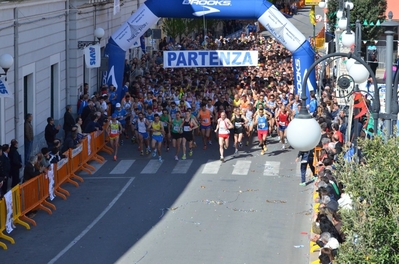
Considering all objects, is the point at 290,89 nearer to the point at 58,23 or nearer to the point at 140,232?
the point at 58,23

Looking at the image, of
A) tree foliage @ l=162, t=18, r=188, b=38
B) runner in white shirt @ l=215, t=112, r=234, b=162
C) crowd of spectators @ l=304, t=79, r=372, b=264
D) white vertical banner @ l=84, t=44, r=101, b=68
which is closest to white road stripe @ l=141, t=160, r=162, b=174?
runner in white shirt @ l=215, t=112, r=234, b=162

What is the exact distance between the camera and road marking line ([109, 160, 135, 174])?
2444cm

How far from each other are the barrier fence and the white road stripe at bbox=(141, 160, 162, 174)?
4.53 feet

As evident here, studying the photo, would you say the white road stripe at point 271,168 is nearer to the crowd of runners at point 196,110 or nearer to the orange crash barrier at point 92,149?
the crowd of runners at point 196,110

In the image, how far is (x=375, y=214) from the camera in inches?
376

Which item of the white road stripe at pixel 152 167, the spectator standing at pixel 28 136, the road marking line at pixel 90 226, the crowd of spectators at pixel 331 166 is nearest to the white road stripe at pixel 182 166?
the white road stripe at pixel 152 167

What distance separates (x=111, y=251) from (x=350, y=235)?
843 centimetres

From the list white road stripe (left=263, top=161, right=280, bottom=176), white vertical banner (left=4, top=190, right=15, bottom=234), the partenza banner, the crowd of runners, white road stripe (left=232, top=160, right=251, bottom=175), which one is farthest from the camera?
the partenza banner

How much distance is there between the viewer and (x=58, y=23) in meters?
29.0

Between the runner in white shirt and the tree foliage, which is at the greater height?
the tree foliage

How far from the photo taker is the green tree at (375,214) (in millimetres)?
9320

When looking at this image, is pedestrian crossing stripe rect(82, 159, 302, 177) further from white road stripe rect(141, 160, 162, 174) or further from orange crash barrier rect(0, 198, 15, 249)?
orange crash barrier rect(0, 198, 15, 249)

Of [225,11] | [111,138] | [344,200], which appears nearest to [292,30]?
[225,11]

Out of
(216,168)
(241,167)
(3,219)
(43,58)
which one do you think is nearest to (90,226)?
(3,219)
